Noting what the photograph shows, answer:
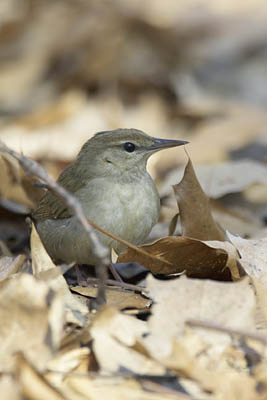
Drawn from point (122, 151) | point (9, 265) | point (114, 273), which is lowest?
point (114, 273)

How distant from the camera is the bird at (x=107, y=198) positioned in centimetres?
462

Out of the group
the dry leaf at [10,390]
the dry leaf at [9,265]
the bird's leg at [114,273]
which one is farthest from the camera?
the bird's leg at [114,273]

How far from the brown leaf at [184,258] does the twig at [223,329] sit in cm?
93

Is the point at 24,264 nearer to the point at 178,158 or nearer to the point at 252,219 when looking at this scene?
the point at 252,219

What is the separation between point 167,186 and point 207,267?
2.25m

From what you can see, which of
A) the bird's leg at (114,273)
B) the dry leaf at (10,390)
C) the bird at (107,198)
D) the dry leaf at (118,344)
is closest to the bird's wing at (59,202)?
the bird at (107,198)

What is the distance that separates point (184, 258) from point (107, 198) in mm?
792

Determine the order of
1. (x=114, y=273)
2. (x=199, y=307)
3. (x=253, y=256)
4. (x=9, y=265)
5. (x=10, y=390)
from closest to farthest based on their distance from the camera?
(x=10, y=390) → (x=199, y=307) → (x=253, y=256) → (x=9, y=265) → (x=114, y=273)

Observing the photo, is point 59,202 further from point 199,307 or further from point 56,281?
point 199,307

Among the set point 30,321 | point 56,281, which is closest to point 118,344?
point 30,321

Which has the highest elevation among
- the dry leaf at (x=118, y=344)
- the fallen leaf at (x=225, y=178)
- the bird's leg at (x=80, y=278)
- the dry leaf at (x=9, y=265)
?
the dry leaf at (x=118, y=344)

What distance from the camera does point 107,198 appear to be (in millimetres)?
→ 4672

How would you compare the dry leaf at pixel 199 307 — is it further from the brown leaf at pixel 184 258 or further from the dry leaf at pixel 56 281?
the brown leaf at pixel 184 258

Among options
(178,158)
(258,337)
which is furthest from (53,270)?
(178,158)
